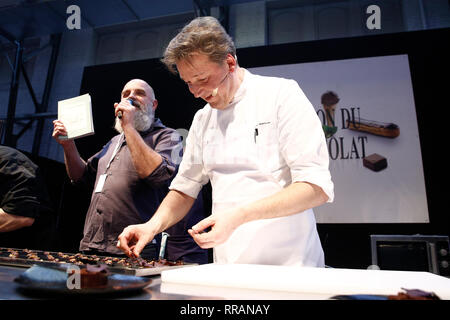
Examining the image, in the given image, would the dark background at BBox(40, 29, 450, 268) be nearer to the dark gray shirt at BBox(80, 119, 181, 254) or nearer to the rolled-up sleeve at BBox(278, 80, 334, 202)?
the dark gray shirt at BBox(80, 119, 181, 254)

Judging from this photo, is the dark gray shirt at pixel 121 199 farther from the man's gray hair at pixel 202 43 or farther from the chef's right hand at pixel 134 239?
the man's gray hair at pixel 202 43

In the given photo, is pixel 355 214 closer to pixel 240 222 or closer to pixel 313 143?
pixel 313 143

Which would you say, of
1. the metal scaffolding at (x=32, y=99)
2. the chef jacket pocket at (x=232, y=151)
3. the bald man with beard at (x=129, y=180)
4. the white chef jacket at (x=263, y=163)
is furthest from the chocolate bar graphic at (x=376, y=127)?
the metal scaffolding at (x=32, y=99)

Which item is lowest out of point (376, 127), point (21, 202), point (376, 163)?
point (21, 202)

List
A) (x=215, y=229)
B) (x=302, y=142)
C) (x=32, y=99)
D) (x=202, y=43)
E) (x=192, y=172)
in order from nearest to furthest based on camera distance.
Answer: (x=215, y=229)
(x=302, y=142)
(x=202, y=43)
(x=192, y=172)
(x=32, y=99)

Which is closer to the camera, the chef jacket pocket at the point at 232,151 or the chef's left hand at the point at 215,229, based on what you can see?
the chef's left hand at the point at 215,229

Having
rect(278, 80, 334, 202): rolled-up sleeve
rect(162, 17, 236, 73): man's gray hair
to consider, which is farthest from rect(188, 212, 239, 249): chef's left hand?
rect(162, 17, 236, 73): man's gray hair

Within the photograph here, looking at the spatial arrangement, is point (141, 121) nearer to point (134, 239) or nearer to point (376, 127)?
point (134, 239)

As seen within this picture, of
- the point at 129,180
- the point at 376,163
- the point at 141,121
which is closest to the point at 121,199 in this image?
the point at 129,180

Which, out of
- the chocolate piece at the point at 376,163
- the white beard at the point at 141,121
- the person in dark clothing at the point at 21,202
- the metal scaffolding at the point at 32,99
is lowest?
the person in dark clothing at the point at 21,202

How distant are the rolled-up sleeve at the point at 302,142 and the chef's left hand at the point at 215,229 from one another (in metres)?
0.26

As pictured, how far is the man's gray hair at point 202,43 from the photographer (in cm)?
115

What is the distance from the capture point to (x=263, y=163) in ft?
3.87

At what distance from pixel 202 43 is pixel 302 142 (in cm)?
49
